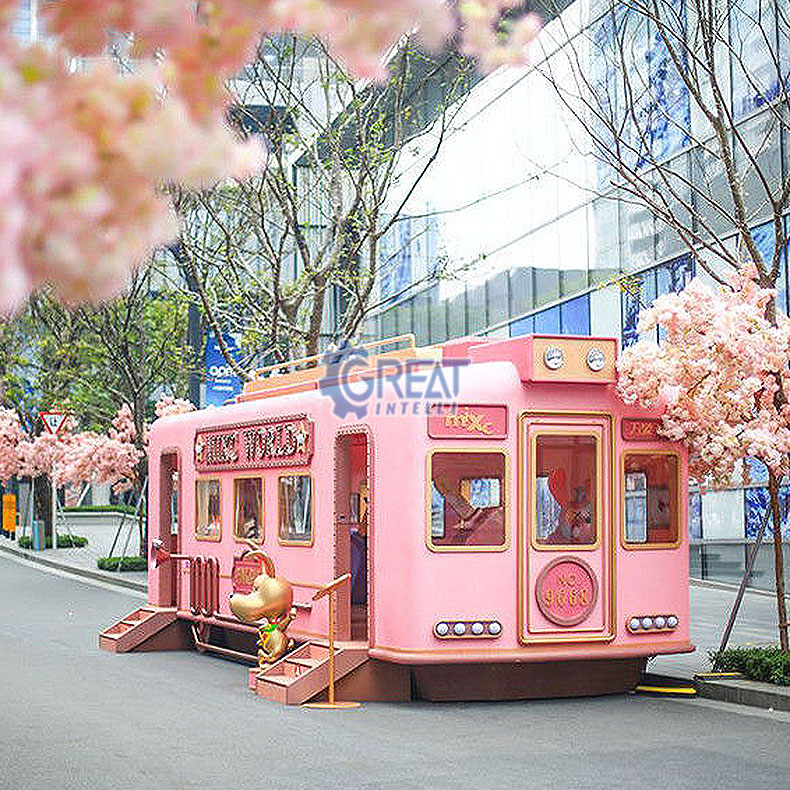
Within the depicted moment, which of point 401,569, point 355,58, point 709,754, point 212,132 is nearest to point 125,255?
point 212,132

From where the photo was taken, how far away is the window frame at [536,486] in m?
13.4

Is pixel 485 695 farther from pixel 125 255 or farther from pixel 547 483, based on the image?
pixel 125 255

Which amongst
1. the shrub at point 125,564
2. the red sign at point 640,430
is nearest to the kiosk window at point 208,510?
the red sign at point 640,430

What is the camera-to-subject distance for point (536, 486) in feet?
44.0

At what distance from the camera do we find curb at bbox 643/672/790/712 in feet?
42.2

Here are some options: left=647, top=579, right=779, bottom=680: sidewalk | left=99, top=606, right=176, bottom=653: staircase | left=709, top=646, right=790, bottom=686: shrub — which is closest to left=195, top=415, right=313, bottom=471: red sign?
left=99, top=606, right=176, bottom=653: staircase

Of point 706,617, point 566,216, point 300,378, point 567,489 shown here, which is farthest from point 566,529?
point 566,216

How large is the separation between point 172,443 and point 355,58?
15.9 meters

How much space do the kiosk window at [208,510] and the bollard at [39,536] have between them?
24453 mm

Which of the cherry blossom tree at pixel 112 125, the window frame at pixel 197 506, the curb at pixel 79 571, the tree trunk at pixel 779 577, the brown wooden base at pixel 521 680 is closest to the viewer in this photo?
the cherry blossom tree at pixel 112 125

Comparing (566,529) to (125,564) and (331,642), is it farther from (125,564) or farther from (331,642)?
→ (125,564)

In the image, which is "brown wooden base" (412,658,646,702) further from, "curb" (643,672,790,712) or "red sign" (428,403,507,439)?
"red sign" (428,403,507,439)

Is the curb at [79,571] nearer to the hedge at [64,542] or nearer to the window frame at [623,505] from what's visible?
the hedge at [64,542]

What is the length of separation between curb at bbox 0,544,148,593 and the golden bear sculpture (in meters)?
14.4
